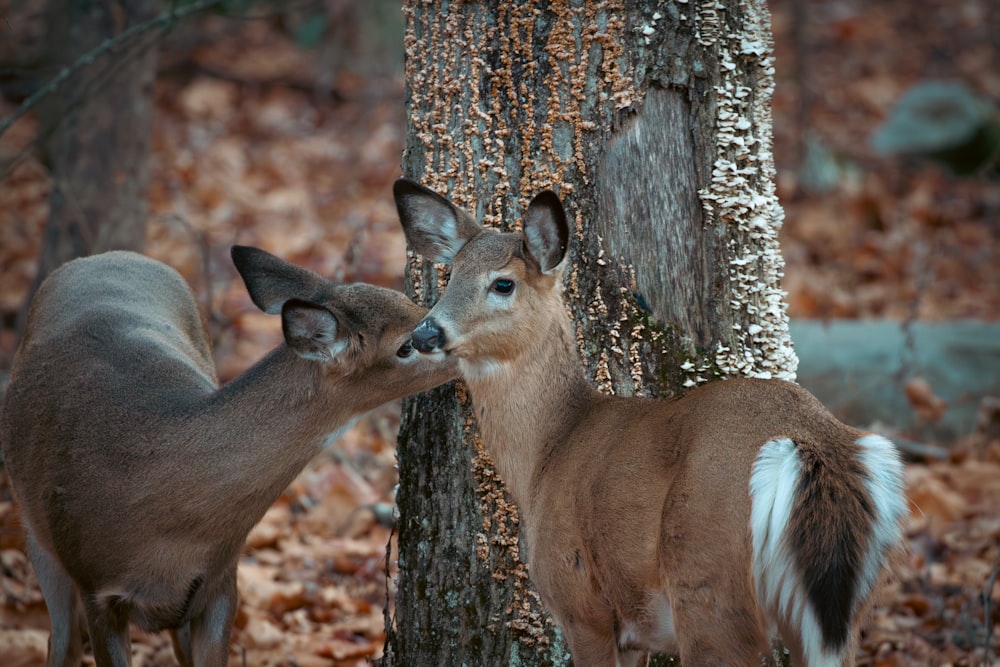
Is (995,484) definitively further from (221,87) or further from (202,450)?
(221,87)

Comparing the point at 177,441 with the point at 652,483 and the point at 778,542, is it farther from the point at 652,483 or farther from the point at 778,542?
the point at 778,542

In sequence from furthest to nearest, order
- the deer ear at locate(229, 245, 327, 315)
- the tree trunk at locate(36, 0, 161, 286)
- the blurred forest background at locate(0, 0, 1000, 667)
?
the tree trunk at locate(36, 0, 161, 286) < the blurred forest background at locate(0, 0, 1000, 667) < the deer ear at locate(229, 245, 327, 315)

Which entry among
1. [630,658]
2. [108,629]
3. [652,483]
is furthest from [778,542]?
[108,629]

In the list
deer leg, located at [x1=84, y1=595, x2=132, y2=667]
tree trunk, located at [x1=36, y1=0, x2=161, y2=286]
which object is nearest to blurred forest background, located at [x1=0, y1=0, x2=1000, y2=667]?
tree trunk, located at [x1=36, y1=0, x2=161, y2=286]

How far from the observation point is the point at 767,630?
292 cm

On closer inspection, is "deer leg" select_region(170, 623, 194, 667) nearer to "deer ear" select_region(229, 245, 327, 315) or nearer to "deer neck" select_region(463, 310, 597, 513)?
"deer ear" select_region(229, 245, 327, 315)

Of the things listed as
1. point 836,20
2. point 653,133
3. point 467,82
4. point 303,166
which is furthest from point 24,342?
point 836,20

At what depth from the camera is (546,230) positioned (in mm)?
3498

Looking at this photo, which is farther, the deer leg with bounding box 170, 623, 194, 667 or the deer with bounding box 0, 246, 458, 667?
the deer leg with bounding box 170, 623, 194, 667

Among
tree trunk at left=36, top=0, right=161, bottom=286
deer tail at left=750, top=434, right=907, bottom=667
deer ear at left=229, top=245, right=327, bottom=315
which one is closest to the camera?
deer tail at left=750, top=434, right=907, bottom=667

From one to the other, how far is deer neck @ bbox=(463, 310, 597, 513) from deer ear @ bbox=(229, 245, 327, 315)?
0.77 m

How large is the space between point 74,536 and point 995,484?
4.51 metres

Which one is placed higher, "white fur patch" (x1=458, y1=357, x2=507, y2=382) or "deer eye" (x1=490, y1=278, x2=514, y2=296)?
"deer eye" (x1=490, y1=278, x2=514, y2=296)

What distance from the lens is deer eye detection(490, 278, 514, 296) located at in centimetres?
364
